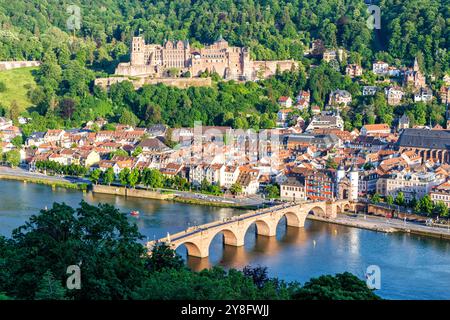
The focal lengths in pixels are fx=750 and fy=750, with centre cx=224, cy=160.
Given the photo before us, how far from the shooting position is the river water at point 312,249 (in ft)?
43.9

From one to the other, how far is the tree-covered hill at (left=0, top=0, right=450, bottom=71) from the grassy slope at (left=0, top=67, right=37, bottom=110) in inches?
82.0

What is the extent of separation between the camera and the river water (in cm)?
1339

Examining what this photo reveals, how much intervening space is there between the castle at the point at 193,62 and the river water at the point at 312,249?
14052mm

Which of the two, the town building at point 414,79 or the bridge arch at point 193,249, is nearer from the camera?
the bridge arch at point 193,249

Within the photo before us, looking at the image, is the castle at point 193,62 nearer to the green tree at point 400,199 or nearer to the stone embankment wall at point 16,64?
the stone embankment wall at point 16,64

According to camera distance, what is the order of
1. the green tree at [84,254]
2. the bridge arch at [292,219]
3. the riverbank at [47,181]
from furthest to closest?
the riverbank at [47,181], the bridge arch at [292,219], the green tree at [84,254]

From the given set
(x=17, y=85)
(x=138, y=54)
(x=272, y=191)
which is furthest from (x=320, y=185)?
(x=17, y=85)

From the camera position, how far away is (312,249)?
50.9 ft

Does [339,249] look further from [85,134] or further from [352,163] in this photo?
[85,134]

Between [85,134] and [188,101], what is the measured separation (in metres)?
4.68

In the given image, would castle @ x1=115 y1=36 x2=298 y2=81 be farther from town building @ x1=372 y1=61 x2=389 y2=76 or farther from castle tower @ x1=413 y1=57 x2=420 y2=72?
castle tower @ x1=413 y1=57 x2=420 y2=72

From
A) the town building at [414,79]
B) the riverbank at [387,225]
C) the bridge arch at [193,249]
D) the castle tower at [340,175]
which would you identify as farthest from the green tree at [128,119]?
the bridge arch at [193,249]
